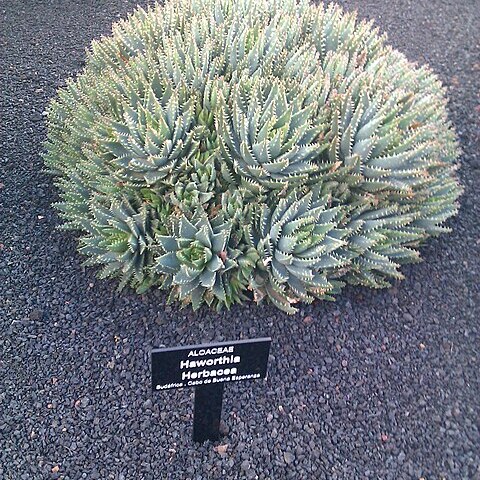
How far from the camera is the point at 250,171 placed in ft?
10.2

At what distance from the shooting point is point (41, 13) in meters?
6.00

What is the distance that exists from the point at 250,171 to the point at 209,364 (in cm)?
106

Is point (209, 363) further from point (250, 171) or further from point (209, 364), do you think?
point (250, 171)

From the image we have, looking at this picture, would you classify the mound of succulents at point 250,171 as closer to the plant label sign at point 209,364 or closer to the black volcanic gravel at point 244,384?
the black volcanic gravel at point 244,384

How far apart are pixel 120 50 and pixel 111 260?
130 cm

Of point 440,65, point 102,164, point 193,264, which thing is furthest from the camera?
point 440,65

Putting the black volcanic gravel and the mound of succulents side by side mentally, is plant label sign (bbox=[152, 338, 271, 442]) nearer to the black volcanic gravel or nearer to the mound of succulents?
the black volcanic gravel

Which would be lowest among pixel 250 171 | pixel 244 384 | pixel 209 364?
pixel 244 384

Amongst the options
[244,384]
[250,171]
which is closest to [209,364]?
[244,384]

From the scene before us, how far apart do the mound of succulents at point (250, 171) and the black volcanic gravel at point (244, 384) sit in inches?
6.7

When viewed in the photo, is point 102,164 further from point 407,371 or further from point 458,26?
point 458,26

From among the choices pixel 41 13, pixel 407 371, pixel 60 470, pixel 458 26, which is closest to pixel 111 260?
pixel 60 470

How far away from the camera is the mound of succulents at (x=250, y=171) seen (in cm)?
310

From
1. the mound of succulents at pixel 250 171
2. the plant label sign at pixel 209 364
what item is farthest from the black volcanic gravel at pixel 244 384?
the plant label sign at pixel 209 364
